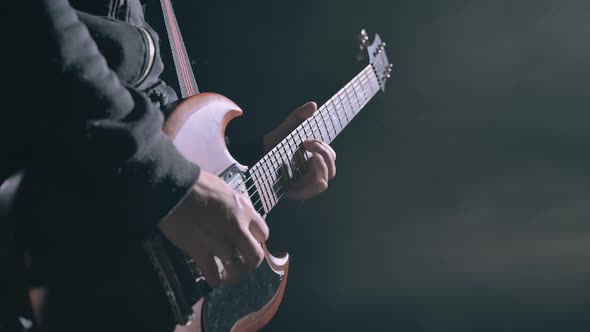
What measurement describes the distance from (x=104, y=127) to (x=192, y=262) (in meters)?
0.18

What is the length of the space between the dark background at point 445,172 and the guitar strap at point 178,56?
11.2 inches

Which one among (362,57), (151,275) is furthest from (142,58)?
(362,57)

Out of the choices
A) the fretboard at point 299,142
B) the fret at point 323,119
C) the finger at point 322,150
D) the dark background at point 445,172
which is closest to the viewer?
the fretboard at point 299,142

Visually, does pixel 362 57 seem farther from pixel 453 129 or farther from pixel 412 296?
pixel 412 296

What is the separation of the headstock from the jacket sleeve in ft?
2.97

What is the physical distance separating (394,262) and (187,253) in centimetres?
105

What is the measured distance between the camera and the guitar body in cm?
43

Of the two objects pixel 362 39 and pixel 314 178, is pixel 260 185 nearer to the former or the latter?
pixel 314 178

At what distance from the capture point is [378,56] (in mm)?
1239

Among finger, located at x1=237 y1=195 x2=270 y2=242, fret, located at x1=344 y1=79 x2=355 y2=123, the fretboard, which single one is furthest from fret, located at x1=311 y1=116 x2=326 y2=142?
finger, located at x1=237 y1=195 x2=270 y2=242

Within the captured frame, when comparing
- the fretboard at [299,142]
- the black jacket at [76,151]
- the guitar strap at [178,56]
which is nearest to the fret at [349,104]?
the fretboard at [299,142]

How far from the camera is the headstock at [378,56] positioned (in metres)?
1.16

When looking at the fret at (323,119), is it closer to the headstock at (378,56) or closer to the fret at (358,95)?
the fret at (358,95)

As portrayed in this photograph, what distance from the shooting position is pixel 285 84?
3.94 ft
